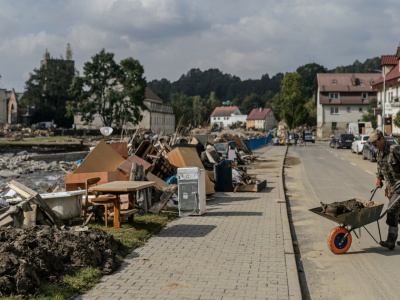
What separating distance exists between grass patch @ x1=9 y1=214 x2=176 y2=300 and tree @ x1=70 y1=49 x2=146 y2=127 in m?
68.6

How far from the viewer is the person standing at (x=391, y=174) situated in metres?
9.07

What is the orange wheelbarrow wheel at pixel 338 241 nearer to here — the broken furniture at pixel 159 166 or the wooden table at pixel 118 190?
the wooden table at pixel 118 190

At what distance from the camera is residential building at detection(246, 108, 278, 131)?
585 feet

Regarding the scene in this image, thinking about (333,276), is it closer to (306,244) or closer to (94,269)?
(306,244)

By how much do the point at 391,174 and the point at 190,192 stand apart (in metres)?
4.78

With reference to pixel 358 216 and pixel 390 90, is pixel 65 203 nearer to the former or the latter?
pixel 358 216

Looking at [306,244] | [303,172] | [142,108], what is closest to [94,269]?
[306,244]

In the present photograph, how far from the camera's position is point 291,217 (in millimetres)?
13305

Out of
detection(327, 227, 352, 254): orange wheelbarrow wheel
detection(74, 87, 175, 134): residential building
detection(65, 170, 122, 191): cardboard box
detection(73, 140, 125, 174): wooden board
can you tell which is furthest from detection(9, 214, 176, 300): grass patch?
detection(74, 87, 175, 134): residential building

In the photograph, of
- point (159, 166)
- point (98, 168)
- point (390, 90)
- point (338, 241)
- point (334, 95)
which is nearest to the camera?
point (338, 241)

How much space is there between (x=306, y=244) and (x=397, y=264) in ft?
6.48

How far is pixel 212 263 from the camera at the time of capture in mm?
8047

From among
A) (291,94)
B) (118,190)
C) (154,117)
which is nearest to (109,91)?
(154,117)

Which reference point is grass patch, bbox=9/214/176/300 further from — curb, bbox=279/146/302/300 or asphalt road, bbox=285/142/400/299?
asphalt road, bbox=285/142/400/299
